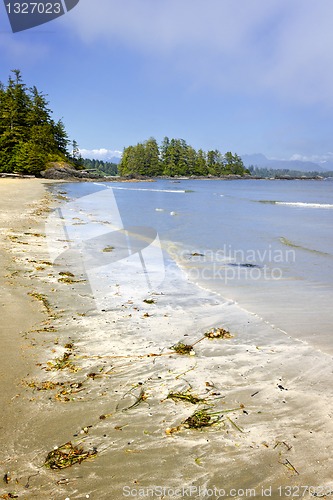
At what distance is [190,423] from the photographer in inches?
99.9

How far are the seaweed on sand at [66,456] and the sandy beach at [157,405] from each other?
0.12 feet

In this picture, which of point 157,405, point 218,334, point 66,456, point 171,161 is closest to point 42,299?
point 218,334

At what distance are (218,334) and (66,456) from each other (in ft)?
8.10

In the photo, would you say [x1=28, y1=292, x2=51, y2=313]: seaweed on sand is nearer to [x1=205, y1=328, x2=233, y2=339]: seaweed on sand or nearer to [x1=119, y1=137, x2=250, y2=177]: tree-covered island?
[x1=205, y1=328, x2=233, y2=339]: seaweed on sand

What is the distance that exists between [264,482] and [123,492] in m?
0.93

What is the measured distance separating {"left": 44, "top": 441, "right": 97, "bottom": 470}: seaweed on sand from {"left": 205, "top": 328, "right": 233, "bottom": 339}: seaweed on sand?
2215mm

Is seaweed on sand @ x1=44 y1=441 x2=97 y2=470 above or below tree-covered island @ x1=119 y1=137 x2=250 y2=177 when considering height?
below

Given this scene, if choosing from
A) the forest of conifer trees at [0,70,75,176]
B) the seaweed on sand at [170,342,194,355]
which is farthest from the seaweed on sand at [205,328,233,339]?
the forest of conifer trees at [0,70,75,176]

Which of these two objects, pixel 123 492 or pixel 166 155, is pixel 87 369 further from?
pixel 166 155

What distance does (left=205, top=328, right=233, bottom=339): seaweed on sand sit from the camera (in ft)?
13.5

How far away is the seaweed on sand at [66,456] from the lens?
210 centimetres

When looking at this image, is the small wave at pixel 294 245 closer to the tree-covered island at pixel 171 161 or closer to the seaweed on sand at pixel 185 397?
the seaweed on sand at pixel 185 397

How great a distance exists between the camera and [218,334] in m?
4.18

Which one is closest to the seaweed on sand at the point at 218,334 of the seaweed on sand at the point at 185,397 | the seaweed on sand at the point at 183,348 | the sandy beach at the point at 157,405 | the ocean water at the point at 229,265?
the sandy beach at the point at 157,405
